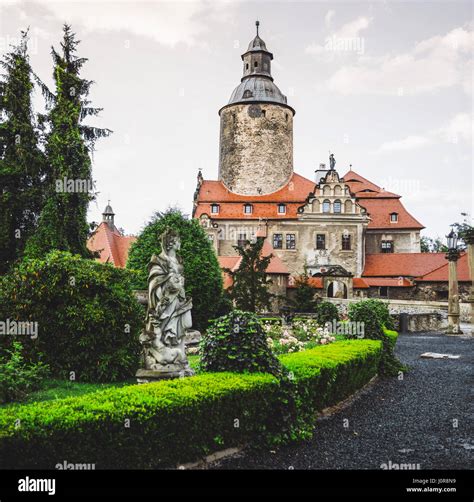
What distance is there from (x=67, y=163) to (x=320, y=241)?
2706 cm

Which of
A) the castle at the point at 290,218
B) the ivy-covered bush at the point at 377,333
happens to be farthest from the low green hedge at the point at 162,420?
the castle at the point at 290,218

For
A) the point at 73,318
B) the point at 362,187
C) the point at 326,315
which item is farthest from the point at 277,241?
the point at 73,318

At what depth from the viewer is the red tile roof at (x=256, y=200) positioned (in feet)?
148

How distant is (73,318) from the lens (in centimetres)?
1027

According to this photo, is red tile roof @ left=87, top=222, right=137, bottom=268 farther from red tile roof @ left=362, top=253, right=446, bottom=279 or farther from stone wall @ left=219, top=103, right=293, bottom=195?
red tile roof @ left=362, top=253, right=446, bottom=279

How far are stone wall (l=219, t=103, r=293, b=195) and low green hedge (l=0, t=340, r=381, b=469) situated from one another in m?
40.4

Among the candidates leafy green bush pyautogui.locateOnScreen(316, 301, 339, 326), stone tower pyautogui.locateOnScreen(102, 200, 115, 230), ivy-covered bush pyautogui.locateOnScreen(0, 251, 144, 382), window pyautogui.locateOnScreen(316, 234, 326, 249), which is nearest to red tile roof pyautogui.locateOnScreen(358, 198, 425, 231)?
window pyautogui.locateOnScreen(316, 234, 326, 249)

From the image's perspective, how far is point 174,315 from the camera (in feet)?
28.6

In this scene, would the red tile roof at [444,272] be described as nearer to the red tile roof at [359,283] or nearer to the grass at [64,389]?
the red tile roof at [359,283]

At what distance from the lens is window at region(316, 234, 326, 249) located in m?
43.5

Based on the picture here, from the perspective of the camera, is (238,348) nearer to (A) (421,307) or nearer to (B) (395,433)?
(B) (395,433)
